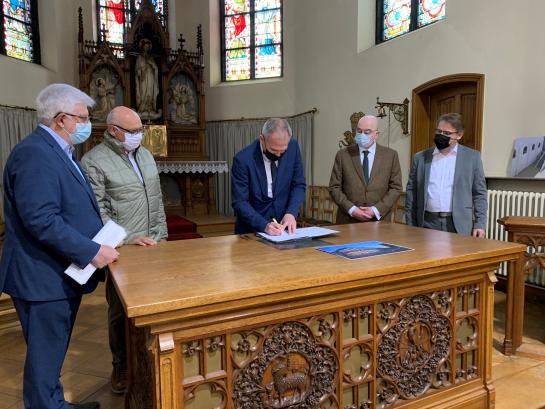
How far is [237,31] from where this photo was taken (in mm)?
9328

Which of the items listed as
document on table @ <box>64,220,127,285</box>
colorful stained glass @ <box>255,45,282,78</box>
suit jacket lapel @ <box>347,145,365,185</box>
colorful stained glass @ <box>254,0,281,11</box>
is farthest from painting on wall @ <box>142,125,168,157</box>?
Answer: document on table @ <box>64,220,127,285</box>

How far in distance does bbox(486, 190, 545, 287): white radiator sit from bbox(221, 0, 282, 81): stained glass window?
5580mm

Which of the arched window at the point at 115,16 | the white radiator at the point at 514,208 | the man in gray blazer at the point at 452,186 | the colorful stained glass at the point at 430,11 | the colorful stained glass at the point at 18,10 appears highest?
the arched window at the point at 115,16

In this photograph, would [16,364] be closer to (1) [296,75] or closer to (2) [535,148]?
(2) [535,148]

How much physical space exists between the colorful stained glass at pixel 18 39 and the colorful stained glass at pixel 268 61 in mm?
4138

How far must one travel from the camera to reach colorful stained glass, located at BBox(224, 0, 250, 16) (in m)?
9.19

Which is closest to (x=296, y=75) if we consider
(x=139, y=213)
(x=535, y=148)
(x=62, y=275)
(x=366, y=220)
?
(x=535, y=148)

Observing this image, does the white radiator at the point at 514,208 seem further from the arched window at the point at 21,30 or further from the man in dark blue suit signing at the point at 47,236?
the arched window at the point at 21,30

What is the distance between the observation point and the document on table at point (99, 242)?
1.68m

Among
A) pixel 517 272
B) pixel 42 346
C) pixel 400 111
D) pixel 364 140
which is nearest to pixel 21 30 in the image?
pixel 400 111

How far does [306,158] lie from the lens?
7973mm

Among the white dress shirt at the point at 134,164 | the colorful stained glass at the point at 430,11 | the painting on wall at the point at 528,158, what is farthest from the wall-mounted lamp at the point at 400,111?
the white dress shirt at the point at 134,164

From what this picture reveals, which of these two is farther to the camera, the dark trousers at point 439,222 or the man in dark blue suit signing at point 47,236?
the dark trousers at point 439,222

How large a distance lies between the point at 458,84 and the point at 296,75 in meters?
3.85
